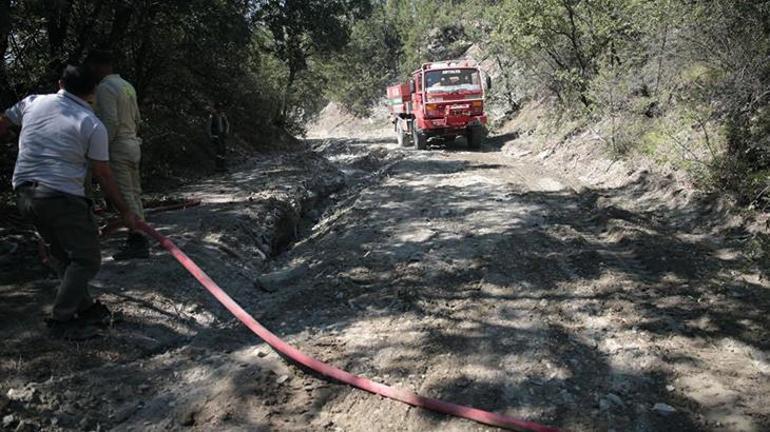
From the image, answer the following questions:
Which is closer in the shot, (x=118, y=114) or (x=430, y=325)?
(x=430, y=325)

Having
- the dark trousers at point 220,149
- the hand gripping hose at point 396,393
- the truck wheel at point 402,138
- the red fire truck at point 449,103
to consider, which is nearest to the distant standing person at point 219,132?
the dark trousers at point 220,149

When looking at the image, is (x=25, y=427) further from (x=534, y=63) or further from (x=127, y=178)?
(x=534, y=63)

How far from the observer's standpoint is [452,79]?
1700cm

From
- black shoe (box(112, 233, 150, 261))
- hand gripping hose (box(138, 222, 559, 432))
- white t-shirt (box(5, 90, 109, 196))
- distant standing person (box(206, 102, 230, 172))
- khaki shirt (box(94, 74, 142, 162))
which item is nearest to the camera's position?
hand gripping hose (box(138, 222, 559, 432))

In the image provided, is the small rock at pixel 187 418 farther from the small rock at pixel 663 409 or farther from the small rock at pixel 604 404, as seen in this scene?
the small rock at pixel 663 409

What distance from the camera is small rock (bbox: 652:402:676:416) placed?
3.19m

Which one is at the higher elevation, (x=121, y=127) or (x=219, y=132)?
(x=121, y=127)

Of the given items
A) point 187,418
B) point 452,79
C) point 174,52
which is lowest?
point 187,418

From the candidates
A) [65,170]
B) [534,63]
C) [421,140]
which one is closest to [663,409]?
[65,170]

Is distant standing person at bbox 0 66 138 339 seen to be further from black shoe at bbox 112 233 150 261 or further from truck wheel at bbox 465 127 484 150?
truck wheel at bbox 465 127 484 150

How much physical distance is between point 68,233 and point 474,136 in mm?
14107

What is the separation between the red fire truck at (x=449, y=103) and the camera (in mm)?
16438

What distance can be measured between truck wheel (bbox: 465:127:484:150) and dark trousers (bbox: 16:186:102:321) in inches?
544

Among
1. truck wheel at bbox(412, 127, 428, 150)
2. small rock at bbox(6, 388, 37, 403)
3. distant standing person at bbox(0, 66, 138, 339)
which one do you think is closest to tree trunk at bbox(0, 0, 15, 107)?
distant standing person at bbox(0, 66, 138, 339)
